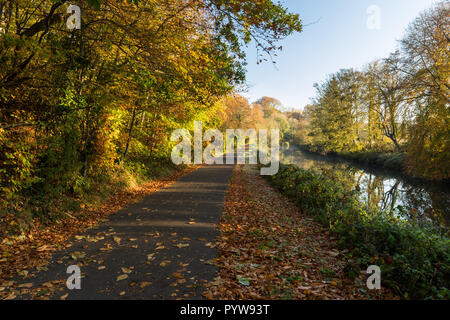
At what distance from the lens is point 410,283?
3.73m

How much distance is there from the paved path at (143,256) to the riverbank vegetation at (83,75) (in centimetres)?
169

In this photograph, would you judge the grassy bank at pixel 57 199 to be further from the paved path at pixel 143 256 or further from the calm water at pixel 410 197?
the calm water at pixel 410 197

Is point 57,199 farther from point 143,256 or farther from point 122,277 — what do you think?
point 122,277

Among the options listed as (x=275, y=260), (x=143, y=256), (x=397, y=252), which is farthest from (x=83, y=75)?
(x=397, y=252)

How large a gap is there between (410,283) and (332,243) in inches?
81.7

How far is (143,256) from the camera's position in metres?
4.53

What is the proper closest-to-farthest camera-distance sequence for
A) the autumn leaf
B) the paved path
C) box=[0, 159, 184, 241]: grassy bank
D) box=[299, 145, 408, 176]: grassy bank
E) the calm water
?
the paved path < the autumn leaf < box=[0, 159, 184, 241]: grassy bank < the calm water < box=[299, 145, 408, 176]: grassy bank

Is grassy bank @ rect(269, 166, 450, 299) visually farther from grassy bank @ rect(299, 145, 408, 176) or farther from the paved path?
grassy bank @ rect(299, 145, 408, 176)

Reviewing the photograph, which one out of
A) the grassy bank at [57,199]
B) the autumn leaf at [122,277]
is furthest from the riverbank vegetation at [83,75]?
the autumn leaf at [122,277]

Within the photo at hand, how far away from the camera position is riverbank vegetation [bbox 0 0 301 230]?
522cm

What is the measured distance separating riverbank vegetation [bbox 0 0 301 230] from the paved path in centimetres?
169

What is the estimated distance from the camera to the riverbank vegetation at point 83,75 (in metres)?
5.22

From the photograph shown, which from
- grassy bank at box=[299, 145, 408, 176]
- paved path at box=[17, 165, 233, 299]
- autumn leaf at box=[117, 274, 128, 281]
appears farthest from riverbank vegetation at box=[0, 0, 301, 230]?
grassy bank at box=[299, 145, 408, 176]

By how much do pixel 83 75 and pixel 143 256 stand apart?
632 cm
